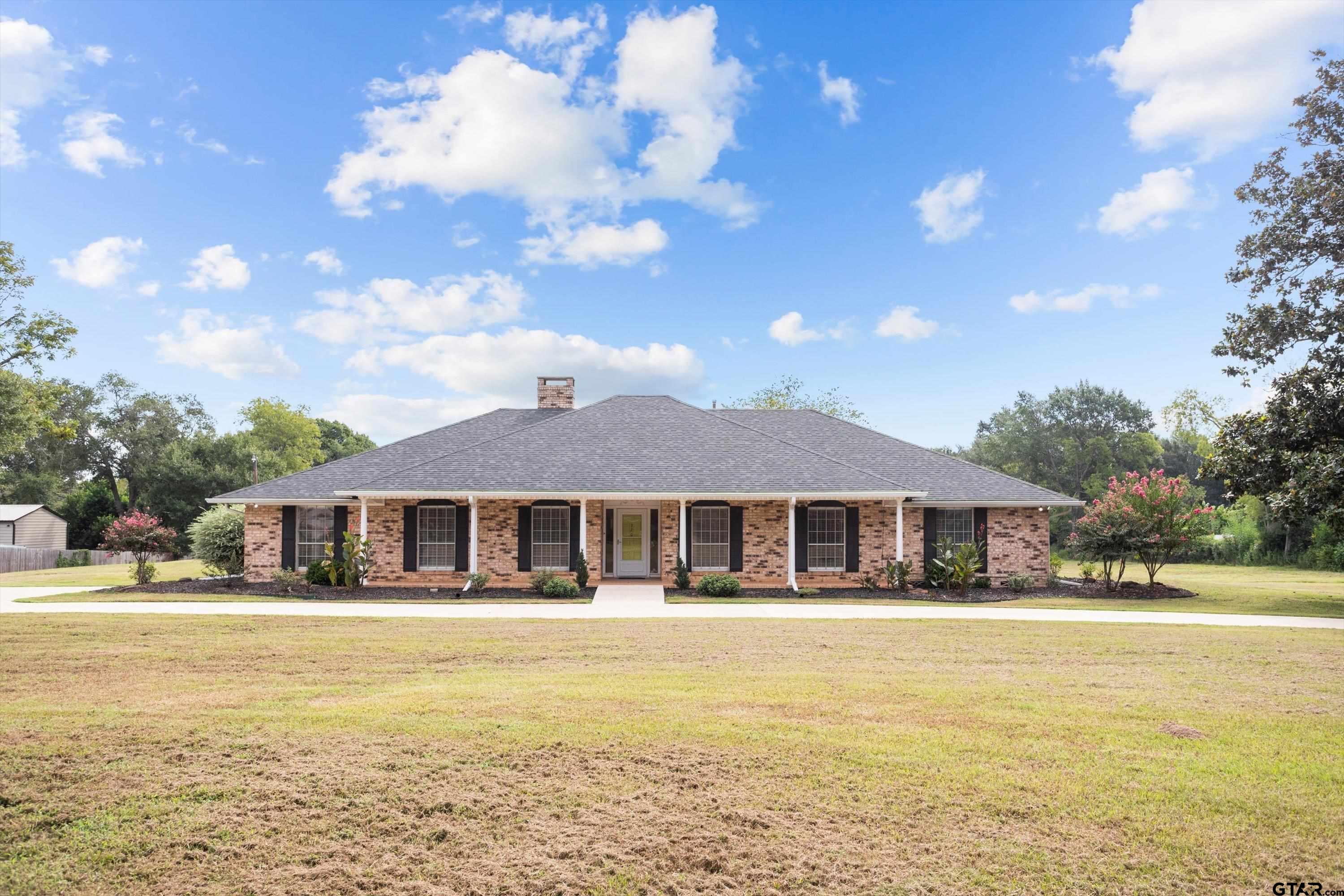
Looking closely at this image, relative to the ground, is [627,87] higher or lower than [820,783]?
higher

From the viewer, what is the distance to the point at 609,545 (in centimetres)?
2086

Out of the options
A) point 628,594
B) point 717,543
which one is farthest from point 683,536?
point 628,594

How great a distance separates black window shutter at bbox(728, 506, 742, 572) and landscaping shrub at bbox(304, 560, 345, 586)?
31.6 ft

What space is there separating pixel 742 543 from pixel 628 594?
364cm

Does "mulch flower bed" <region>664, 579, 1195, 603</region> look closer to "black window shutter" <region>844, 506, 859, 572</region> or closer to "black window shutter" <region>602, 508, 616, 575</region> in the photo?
"black window shutter" <region>844, 506, 859, 572</region>

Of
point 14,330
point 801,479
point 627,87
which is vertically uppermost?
point 627,87

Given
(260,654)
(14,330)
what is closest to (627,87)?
(260,654)

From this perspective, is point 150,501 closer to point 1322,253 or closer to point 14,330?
point 14,330

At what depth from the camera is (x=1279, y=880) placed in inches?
166

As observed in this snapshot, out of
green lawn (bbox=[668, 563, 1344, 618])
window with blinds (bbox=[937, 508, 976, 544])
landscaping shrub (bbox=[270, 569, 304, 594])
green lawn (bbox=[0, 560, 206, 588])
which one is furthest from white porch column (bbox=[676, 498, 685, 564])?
green lawn (bbox=[0, 560, 206, 588])

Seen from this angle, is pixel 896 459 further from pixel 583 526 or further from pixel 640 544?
pixel 583 526

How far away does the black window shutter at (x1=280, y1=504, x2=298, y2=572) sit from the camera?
791 inches

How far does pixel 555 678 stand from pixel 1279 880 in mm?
6157

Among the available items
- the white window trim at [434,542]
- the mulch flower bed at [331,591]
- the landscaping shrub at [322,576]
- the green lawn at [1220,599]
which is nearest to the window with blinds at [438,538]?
the white window trim at [434,542]
